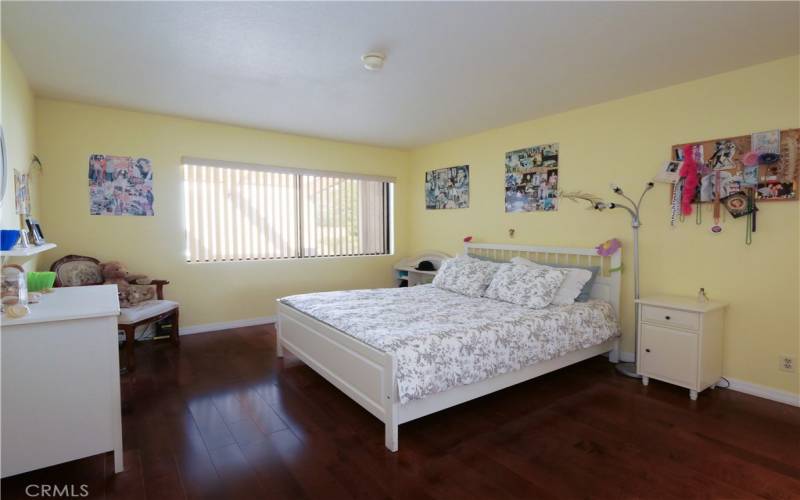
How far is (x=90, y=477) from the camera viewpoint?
1.99 metres

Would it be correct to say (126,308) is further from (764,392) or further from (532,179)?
(764,392)

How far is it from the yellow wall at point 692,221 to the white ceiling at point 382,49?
0.67 ft

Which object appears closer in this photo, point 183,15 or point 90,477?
point 90,477

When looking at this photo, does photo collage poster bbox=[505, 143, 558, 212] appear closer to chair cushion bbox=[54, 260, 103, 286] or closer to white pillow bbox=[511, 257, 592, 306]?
white pillow bbox=[511, 257, 592, 306]

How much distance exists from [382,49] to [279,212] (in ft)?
9.75

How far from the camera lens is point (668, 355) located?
302 cm

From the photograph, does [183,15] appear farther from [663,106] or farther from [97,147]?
[663,106]

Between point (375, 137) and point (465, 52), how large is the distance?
263cm

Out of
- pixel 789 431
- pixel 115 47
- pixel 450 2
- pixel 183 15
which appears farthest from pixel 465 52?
pixel 789 431

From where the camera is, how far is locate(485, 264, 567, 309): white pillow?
134 inches

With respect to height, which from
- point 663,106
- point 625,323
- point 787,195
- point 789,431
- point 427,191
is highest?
point 663,106

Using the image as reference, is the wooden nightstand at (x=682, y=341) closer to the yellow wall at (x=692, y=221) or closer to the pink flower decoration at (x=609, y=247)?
the yellow wall at (x=692, y=221)

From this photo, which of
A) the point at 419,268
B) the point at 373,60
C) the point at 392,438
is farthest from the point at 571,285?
the point at 373,60

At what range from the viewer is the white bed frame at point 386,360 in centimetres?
230
